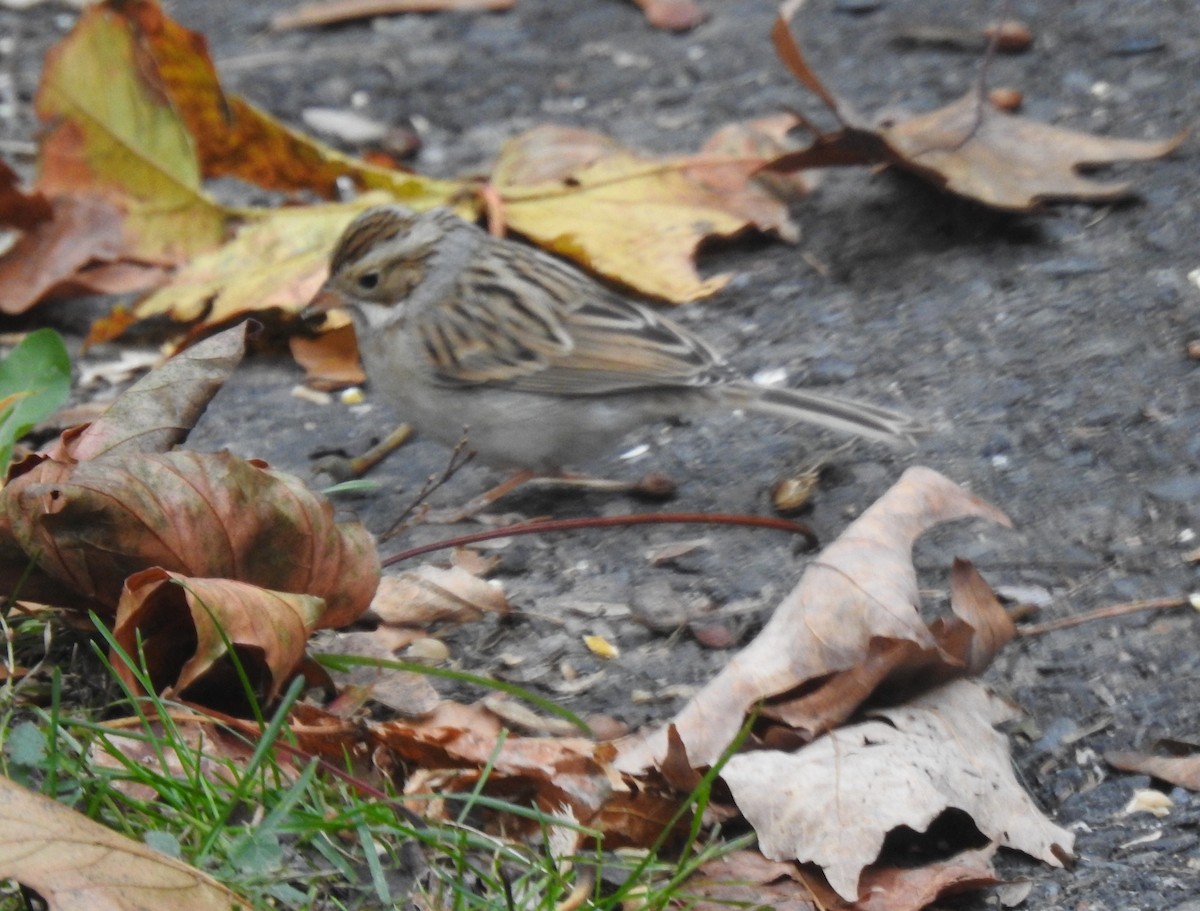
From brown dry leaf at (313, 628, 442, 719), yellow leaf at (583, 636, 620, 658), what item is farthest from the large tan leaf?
yellow leaf at (583, 636, 620, 658)

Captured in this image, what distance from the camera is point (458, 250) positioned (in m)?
4.54

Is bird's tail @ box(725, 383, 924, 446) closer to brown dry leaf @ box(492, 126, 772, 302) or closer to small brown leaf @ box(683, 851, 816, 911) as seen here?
brown dry leaf @ box(492, 126, 772, 302)

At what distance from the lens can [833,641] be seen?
116 inches

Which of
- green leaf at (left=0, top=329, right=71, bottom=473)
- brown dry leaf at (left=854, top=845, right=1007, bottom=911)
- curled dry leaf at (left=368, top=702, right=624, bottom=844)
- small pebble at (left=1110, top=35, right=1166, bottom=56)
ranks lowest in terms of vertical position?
brown dry leaf at (left=854, top=845, right=1007, bottom=911)

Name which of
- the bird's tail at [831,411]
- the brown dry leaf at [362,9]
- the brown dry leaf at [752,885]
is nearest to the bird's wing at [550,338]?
the bird's tail at [831,411]

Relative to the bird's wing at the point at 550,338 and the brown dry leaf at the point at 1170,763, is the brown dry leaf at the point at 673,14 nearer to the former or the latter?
the bird's wing at the point at 550,338

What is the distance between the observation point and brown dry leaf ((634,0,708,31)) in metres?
6.46

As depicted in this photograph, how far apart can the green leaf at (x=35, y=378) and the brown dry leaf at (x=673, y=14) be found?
11.5 ft

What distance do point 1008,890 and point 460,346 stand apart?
2.15 m

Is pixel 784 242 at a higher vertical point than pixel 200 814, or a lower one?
lower

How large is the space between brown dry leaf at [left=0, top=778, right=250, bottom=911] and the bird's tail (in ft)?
6.68

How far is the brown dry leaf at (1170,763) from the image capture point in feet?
9.29

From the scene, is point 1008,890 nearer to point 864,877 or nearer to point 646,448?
point 864,877

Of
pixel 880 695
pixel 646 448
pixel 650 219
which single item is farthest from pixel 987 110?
pixel 880 695
